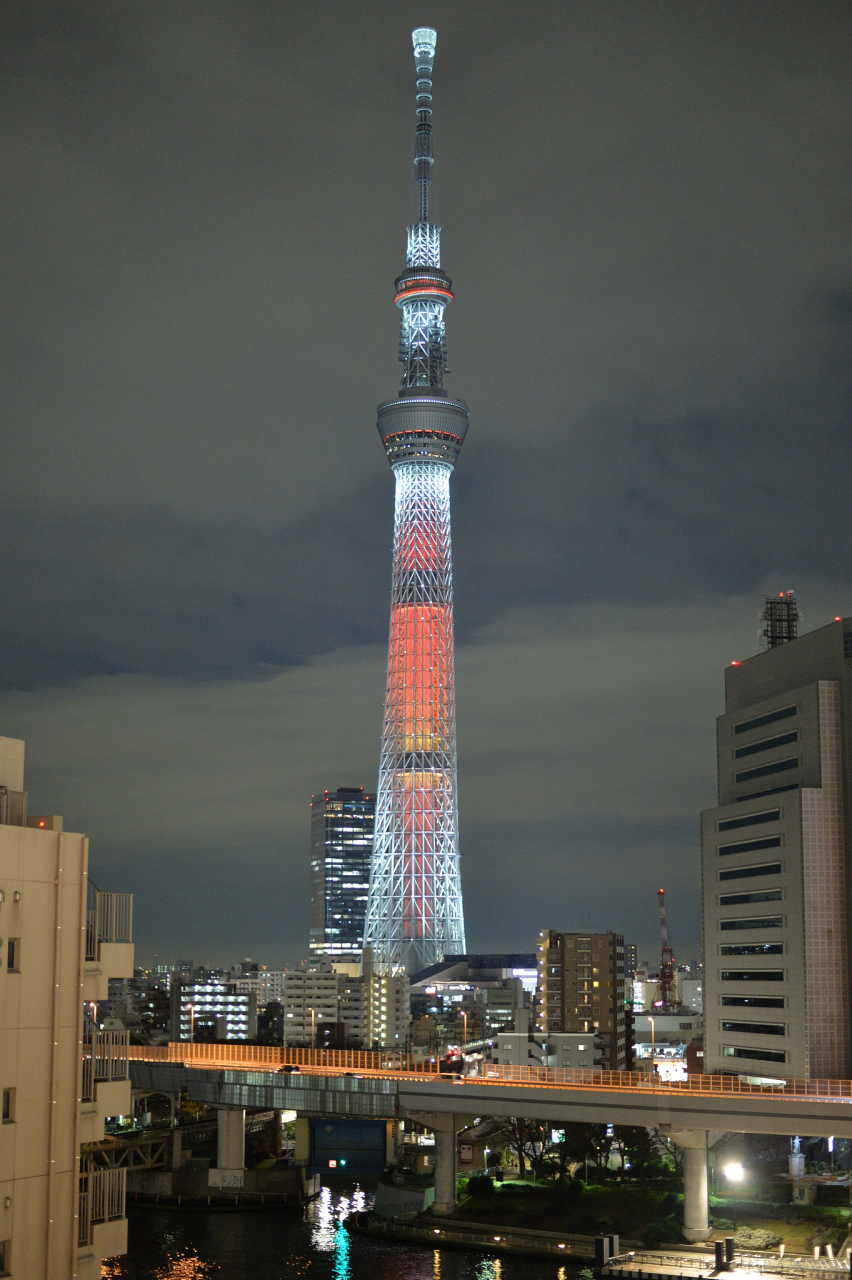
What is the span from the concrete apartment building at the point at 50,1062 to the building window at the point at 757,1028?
1945 inches

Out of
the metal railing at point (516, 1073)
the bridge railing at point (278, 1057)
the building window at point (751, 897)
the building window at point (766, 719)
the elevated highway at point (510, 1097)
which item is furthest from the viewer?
the bridge railing at point (278, 1057)

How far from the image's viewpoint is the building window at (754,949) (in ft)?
215

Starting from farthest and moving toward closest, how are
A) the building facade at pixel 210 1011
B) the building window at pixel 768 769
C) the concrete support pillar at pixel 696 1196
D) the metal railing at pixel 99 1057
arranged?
the building facade at pixel 210 1011
the building window at pixel 768 769
the concrete support pillar at pixel 696 1196
the metal railing at pixel 99 1057

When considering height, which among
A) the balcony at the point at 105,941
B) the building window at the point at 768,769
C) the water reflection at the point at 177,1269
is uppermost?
the building window at the point at 768,769

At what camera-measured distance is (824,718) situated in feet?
213

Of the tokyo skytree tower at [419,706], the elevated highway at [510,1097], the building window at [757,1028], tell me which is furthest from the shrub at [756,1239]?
the tokyo skytree tower at [419,706]

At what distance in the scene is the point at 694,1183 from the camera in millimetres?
52344

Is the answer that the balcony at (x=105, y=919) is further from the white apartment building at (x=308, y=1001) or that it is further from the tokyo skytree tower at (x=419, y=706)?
the tokyo skytree tower at (x=419, y=706)

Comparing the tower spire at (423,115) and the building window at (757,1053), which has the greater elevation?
the tower spire at (423,115)

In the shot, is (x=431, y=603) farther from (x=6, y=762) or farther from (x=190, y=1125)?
(x=6, y=762)

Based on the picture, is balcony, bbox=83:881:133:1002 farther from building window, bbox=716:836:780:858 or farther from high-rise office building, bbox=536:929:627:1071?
high-rise office building, bbox=536:929:627:1071

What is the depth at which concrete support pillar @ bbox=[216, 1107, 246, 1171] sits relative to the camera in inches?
2704

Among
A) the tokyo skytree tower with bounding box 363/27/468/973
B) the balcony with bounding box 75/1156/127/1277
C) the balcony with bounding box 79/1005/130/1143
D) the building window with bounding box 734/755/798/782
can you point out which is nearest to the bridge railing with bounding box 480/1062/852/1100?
the building window with bounding box 734/755/798/782

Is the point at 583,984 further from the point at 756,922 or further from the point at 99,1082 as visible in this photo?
the point at 99,1082
